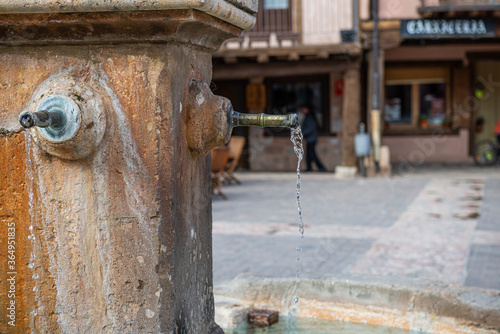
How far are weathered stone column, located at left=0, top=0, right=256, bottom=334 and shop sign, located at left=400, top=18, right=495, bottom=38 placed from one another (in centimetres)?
1180

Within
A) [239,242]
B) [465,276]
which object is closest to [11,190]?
[465,276]

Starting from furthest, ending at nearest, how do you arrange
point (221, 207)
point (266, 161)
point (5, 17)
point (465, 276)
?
point (266, 161) → point (221, 207) → point (465, 276) → point (5, 17)

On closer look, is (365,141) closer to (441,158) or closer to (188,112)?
(441,158)

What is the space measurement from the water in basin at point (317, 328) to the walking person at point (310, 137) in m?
10.7

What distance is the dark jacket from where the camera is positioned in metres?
14.0

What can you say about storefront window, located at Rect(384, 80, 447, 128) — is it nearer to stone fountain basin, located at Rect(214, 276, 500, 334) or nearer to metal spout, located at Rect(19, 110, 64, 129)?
stone fountain basin, located at Rect(214, 276, 500, 334)

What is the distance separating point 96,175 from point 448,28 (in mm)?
12528

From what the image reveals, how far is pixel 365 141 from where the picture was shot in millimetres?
12922

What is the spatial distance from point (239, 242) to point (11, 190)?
4.42 meters

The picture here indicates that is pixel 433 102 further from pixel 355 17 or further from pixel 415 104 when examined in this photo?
pixel 355 17

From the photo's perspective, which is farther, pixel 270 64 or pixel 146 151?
pixel 270 64

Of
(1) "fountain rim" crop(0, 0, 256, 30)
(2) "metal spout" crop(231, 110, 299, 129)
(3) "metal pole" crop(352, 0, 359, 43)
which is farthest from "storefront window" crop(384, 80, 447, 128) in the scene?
(1) "fountain rim" crop(0, 0, 256, 30)

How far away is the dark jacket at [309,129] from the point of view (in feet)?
45.9

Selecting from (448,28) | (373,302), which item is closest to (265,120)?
(373,302)
